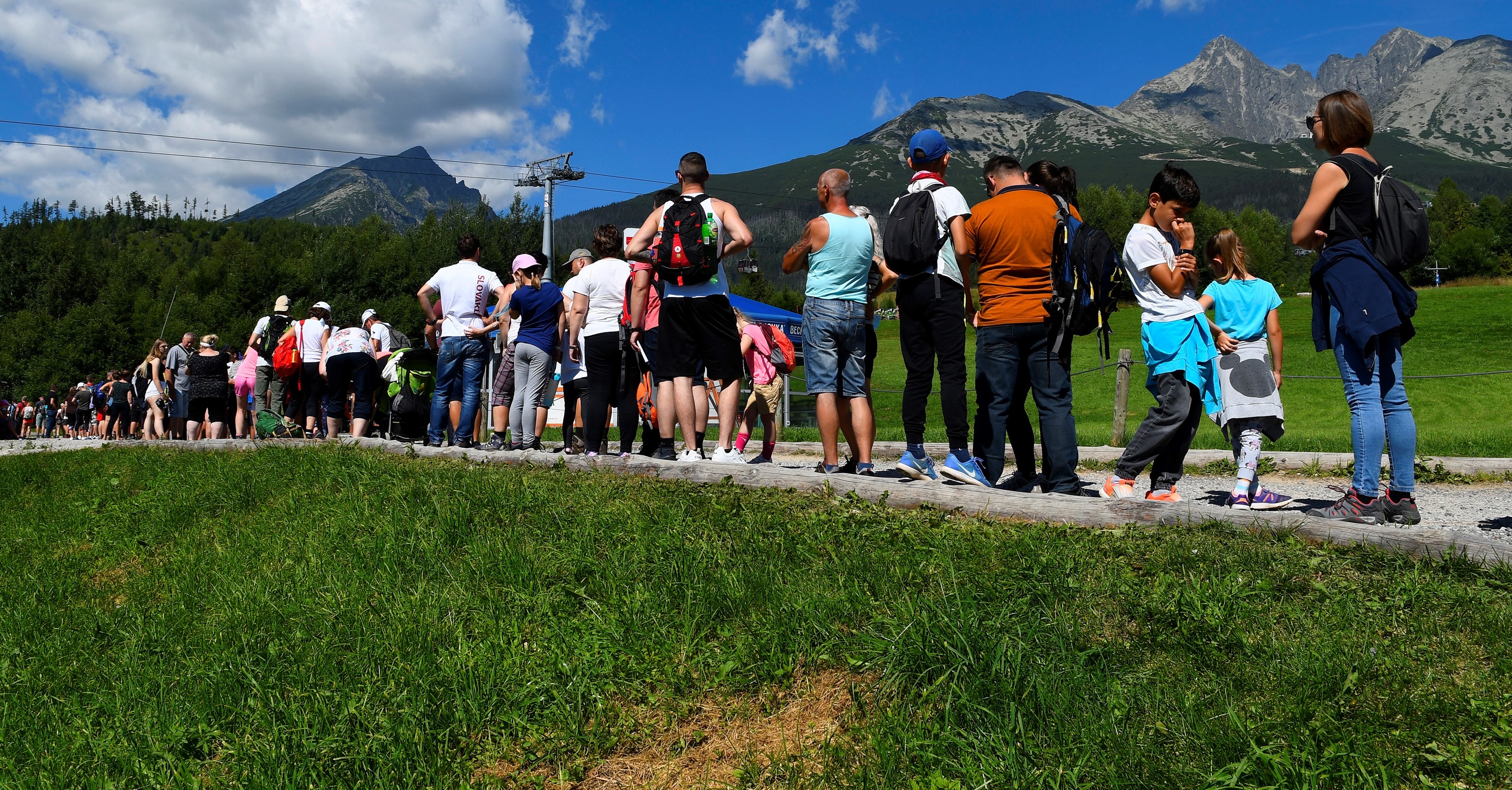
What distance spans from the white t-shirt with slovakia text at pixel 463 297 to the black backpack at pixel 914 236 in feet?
14.7

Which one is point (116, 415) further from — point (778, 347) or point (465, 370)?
point (778, 347)

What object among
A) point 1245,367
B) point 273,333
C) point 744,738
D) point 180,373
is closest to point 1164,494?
point 1245,367

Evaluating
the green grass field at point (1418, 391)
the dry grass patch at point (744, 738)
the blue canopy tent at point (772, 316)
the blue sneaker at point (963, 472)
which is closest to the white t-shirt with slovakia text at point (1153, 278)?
the blue sneaker at point (963, 472)

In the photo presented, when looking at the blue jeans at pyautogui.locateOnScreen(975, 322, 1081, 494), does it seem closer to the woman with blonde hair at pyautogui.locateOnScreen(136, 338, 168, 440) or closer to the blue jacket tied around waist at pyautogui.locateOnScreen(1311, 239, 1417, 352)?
the blue jacket tied around waist at pyautogui.locateOnScreen(1311, 239, 1417, 352)

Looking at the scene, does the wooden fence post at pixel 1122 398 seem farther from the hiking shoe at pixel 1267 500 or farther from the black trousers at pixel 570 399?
the black trousers at pixel 570 399

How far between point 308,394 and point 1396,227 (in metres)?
11.8

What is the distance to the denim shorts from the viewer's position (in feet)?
20.8

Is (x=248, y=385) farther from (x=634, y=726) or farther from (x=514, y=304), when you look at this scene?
(x=634, y=726)

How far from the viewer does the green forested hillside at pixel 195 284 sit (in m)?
70.9

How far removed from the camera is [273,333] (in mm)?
13148

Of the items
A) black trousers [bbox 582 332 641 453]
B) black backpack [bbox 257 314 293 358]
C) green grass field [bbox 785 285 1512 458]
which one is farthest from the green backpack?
green grass field [bbox 785 285 1512 458]

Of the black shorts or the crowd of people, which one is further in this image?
the black shorts

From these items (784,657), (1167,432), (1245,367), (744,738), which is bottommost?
(744,738)

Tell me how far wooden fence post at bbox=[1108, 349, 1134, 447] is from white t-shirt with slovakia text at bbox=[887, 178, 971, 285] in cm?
713
